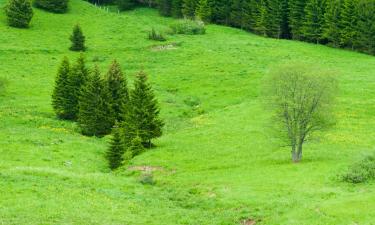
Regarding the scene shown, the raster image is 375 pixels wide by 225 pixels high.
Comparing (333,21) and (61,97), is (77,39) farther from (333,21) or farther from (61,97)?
(333,21)

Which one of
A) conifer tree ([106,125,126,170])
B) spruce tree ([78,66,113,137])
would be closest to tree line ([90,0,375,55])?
spruce tree ([78,66,113,137])

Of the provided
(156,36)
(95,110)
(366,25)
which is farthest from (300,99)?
(156,36)

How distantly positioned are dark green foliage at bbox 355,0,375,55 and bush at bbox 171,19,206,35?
95.8 ft

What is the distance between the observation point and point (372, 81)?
84.1 metres

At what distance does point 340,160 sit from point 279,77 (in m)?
8.50

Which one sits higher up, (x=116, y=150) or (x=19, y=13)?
(x=19, y=13)

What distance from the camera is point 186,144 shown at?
6244 cm

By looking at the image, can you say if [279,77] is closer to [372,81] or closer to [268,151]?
[268,151]

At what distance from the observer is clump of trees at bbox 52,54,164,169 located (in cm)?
6150

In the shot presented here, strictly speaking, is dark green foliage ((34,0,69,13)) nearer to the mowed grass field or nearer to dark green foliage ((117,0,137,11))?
the mowed grass field

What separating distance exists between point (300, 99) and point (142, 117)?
53.5 feet

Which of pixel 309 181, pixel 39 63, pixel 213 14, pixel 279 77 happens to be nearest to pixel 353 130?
pixel 279 77

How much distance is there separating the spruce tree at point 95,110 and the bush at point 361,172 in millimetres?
33874

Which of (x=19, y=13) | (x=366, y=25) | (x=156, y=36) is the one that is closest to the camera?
(x=366, y=25)
